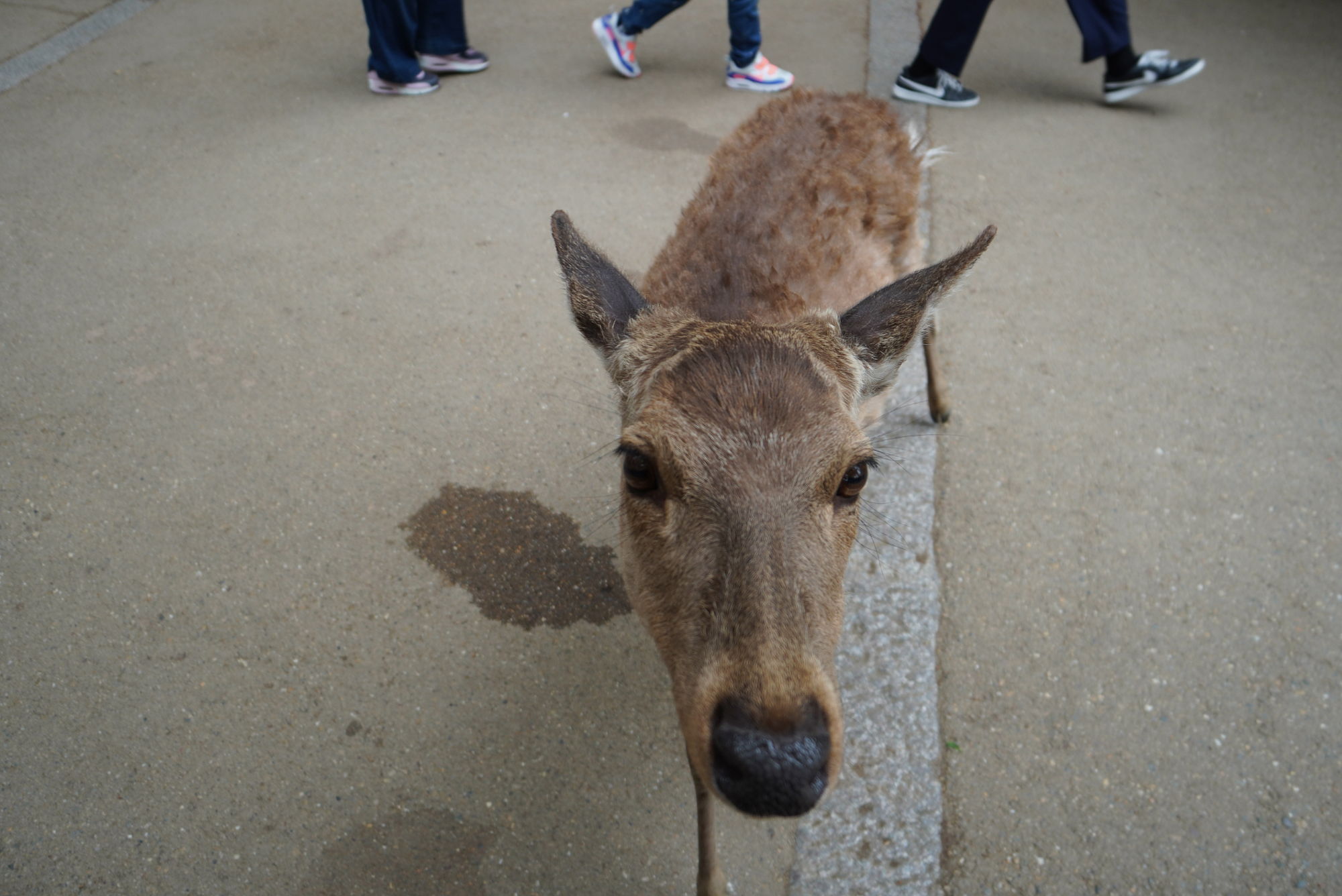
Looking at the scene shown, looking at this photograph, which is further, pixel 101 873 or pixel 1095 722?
pixel 1095 722

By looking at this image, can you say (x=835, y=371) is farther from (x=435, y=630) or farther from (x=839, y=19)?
(x=839, y=19)

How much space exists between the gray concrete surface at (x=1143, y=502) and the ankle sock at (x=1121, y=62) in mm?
309

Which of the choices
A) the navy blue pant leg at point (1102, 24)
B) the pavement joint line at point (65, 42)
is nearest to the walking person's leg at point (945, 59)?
the navy blue pant leg at point (1102, 24)

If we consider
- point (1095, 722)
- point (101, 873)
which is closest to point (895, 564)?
point (1095, 722)

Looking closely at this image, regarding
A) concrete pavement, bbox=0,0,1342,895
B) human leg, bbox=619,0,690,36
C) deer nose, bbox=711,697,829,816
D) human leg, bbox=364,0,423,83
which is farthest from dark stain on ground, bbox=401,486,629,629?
human leg, bbox=619,0,690,36

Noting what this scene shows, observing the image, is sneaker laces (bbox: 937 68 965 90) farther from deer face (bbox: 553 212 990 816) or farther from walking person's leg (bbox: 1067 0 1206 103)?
deer face (bbox: 553 212 990 816)

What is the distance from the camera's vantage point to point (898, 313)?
2.40 metres

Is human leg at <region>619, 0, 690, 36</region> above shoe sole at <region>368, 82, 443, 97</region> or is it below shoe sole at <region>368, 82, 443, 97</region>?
above

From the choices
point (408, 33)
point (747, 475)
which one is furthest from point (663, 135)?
point (747, 475)

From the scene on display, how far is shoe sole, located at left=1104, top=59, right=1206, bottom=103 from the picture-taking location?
633cm

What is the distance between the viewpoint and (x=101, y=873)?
8.28 feet

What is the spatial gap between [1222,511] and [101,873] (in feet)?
15.6

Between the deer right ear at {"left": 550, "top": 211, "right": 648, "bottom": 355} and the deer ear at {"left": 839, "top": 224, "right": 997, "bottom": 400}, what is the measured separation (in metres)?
0.71

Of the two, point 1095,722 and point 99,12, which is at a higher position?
point 99,12
